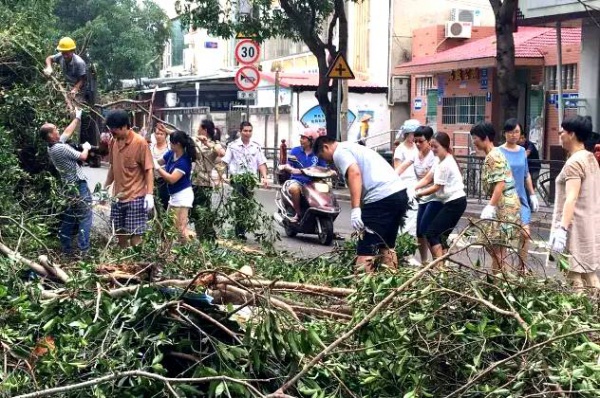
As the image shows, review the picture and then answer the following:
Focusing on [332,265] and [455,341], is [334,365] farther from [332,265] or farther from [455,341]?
[332,265]

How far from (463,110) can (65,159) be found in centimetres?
2055

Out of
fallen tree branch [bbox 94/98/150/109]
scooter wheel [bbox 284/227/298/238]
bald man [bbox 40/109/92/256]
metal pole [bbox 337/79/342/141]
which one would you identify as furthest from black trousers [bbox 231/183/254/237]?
metal pole [bbox 337/79/342/141]

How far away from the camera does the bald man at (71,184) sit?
30.5ft

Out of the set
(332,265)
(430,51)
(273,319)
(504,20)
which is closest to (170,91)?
(430,51)

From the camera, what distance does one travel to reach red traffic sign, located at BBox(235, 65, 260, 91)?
22089 millimetres

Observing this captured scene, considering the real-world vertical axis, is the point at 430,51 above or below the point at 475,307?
above

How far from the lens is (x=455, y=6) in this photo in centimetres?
3438

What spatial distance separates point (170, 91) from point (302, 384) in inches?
1333

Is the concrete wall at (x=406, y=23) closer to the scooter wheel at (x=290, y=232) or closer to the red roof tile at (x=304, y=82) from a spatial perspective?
the red roof tile at (x=304, y=82)

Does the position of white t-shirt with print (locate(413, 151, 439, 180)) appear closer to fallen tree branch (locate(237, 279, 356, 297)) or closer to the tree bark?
fallen tree branch (locate(237, 279, 356, 297))

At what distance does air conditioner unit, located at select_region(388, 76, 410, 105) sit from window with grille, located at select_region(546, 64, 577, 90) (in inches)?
331

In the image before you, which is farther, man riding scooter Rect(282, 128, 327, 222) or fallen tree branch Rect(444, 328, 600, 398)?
man riding scooter Rect(282, 128, 327, 222)

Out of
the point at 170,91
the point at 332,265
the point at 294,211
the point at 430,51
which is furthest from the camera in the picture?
the point at 170,91

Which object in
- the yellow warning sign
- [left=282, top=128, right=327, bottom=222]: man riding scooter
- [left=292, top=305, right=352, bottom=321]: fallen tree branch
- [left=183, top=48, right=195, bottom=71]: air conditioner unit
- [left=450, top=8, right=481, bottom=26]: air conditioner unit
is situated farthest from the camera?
[left=183, top=48, right=195, bottom=71]: air conditioner unit
